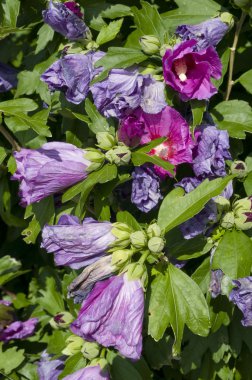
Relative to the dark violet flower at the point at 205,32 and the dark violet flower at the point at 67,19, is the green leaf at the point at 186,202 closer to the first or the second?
the dark violet flower at the point at 205,32

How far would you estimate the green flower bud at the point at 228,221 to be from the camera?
1872mm

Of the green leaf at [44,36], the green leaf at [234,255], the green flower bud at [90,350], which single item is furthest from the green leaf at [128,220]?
the green leaf at [44,36]

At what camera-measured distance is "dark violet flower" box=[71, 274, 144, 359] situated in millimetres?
1659

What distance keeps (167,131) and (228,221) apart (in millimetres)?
333

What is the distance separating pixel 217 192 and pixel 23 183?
0.65m

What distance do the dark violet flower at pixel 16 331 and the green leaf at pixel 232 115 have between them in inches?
49.8

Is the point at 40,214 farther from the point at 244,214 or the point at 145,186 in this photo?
the point at 244,214

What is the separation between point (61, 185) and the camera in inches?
73.9

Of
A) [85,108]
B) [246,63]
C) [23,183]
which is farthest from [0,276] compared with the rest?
[246,63]

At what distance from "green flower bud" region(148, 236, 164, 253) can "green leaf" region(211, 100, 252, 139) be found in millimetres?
513

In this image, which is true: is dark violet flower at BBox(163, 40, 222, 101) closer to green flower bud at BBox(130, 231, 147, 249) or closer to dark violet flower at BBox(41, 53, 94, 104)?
dark violet flower at BBox(41, 53, 94, 104)

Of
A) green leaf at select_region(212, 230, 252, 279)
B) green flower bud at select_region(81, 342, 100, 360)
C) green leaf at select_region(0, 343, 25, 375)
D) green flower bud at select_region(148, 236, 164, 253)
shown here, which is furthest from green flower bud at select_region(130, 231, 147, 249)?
green leaf at select_region(0, 343, 25, 375)

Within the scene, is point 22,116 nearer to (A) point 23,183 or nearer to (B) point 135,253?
(A) point 23,183

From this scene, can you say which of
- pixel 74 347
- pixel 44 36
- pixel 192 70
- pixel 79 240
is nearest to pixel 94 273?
pixel 79 240
